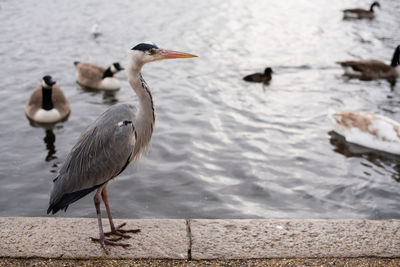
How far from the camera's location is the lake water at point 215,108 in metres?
7.51

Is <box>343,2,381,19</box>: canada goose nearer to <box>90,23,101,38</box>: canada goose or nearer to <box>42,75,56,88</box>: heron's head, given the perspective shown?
<box>90,23,101,38</box>: canada goose

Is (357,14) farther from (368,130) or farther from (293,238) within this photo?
(293,238)

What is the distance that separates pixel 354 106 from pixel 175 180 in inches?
244

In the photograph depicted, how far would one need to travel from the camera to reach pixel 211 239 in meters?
4.75

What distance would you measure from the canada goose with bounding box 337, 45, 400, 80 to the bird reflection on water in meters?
4.51

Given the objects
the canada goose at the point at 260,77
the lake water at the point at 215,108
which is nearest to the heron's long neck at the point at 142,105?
the lake water at the point at 215,108

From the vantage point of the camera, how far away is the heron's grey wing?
466 centimetres

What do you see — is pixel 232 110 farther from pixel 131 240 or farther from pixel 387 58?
pixel 387 58

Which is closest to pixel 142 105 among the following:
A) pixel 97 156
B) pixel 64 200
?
pixel 97 156

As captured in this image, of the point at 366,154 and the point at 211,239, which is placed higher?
the point at 211,239

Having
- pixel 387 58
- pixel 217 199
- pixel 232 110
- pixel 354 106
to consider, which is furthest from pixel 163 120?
pixel 387 58

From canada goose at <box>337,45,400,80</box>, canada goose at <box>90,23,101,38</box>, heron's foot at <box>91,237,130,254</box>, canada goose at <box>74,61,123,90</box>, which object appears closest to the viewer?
heron's foot at <box>91,237,130,254</box>

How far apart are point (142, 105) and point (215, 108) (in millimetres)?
6567

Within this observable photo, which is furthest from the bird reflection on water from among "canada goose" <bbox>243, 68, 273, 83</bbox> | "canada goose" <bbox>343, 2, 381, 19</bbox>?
"canada goose" <bbox>343, 2, 381, 19</bbox>
